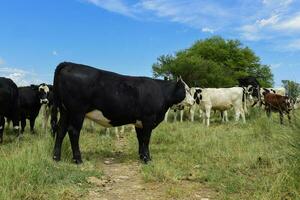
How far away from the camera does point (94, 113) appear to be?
916cm

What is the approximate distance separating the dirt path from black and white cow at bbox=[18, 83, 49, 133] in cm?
695

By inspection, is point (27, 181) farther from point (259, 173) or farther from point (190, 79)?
point (190, 79)

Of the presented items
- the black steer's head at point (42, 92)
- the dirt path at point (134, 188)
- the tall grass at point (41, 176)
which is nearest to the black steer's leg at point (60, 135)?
the tall grass at point (41, 176)

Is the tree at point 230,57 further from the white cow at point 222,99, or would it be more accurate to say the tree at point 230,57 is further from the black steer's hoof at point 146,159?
the black steer's hoof at point 146,159

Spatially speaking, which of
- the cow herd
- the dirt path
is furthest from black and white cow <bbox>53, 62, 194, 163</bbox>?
the dirt path

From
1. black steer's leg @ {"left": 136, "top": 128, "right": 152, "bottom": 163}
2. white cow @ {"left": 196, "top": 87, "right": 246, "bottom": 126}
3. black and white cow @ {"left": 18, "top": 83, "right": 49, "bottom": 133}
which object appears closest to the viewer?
black steer's leg @ {"left": 136, "top": 128, "right": 152, "bottom": 163}

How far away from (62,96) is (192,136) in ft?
19.0

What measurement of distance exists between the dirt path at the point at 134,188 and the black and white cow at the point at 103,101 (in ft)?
4.29

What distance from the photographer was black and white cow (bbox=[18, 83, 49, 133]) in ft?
47.4

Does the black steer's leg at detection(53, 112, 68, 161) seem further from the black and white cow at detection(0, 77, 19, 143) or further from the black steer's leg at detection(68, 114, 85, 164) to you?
the black and white cow at detection(0, 77, 19, 143)

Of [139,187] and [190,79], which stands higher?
[190,79]

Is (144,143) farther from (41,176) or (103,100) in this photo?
(41,176)

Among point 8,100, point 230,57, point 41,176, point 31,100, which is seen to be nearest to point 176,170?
point 41,176

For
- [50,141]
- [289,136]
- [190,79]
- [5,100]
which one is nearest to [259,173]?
[289,136]
